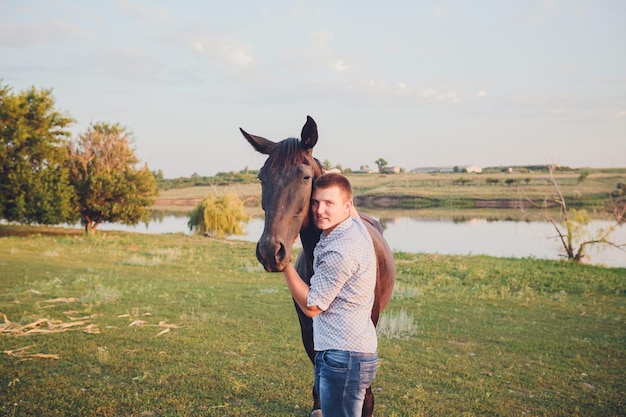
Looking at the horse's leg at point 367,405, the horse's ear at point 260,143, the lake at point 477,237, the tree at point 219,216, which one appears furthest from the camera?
the tree at point 219,216

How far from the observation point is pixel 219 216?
97.0ft

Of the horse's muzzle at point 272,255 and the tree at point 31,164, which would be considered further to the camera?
the tree at point 31,164

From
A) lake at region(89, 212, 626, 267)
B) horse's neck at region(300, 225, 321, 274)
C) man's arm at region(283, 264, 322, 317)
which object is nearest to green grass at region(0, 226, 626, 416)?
horse's neck at region(300, 225, 321, 274)

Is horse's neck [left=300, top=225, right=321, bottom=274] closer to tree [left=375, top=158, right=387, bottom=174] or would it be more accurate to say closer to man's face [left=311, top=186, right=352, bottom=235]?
man's face [left=311, top=186, right=352, bottom=235]

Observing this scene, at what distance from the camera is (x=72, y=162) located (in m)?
26.4

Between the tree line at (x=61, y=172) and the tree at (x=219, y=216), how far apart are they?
321 centimetres

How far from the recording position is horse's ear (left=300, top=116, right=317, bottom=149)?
2.71 m

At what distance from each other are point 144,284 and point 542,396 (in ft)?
31.5

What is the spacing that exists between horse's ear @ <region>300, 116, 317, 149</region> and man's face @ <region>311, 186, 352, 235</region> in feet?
1.20

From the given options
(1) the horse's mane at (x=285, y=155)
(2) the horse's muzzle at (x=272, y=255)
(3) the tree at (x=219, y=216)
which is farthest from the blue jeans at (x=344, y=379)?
(3) the tree at (x=219, y=216)

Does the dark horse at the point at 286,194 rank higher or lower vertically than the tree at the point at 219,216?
higher

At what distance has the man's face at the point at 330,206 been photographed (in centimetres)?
254

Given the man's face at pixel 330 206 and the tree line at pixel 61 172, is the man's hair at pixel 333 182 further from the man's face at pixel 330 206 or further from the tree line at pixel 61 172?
the tree line at pixel 61 172

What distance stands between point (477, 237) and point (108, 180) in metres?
22.0
